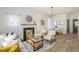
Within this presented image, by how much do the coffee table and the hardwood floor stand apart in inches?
8.6

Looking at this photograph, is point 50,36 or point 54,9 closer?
point 54,9

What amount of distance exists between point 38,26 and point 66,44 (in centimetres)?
64

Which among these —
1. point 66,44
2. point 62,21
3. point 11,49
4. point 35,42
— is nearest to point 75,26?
point 62,21

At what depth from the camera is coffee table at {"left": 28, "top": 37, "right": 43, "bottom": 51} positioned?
1880 millimetres

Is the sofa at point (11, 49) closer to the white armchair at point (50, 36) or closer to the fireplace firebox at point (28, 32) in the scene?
the fireplace firebox at point (28, 32)

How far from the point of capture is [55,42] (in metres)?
1.92

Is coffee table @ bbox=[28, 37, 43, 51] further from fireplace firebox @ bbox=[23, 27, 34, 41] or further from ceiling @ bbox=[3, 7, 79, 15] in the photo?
ceiling @ bbox=[3, 7, 79, 15]

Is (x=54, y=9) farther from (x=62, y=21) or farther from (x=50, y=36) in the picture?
(x=50, y=36)

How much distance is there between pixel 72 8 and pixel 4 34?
4.50ft

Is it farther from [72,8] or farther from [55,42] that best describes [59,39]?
[72,8]

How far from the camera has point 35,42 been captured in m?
1.91

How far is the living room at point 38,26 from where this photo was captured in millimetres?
1808

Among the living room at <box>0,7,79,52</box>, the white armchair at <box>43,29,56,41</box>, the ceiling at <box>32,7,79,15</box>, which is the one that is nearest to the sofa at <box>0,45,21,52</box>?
the living room at <box>0,7,79,52</box>
